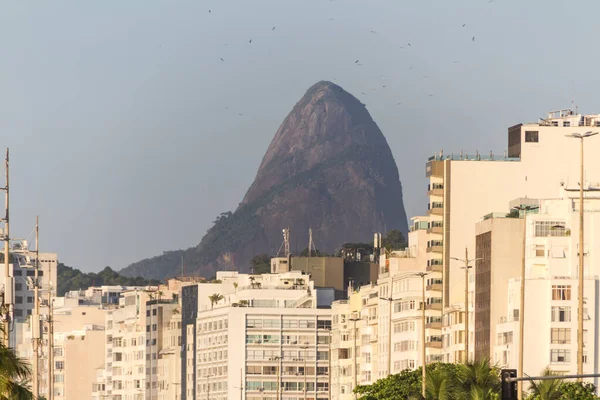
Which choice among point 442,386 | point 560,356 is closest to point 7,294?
point 442,386

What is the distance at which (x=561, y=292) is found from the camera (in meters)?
158

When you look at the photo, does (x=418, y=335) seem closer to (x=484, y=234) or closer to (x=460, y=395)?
(x=484, y=234)

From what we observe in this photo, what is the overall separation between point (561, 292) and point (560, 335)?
11.2ft

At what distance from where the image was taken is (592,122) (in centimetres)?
19638

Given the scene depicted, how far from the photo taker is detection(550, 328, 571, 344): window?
157 meters

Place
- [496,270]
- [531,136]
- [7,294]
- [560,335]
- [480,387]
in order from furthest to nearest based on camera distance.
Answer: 1. [531,136]
2. [496,270]
3. [560,335]
4. [480,387]
5. [7,294]

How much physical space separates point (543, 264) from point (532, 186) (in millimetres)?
28889

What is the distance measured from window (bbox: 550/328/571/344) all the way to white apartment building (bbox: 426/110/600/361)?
33.4 meters

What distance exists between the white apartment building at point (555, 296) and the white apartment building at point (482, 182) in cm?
2420

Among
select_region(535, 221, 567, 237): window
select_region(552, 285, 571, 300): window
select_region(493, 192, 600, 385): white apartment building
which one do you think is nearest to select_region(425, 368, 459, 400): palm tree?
select_region(493, 192, 600, 385): white apartment building

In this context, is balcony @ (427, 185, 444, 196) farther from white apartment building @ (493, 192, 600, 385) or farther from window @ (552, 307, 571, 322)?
window @ (552, 307, 571, 322)

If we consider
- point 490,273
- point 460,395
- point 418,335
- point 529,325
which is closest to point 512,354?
point 529,325

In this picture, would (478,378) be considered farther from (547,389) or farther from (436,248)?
(436,248)

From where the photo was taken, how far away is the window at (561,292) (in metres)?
158
